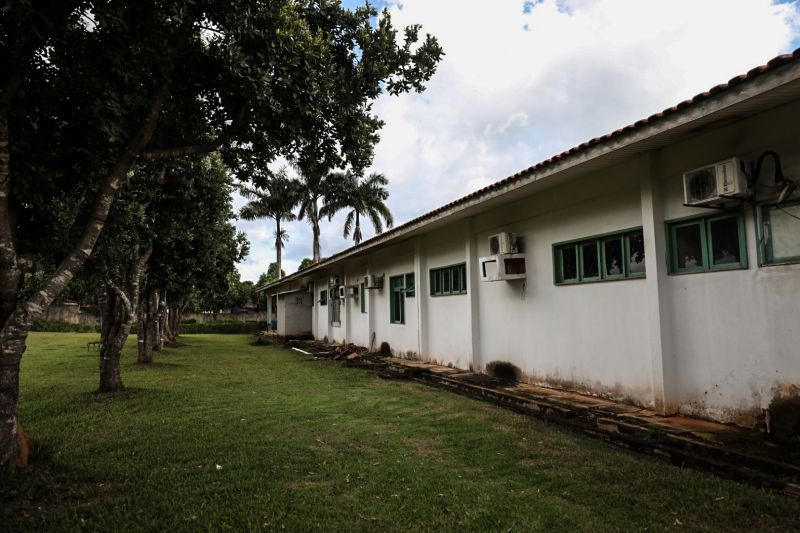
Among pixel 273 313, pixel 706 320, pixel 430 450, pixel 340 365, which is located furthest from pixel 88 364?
pixel 273 313

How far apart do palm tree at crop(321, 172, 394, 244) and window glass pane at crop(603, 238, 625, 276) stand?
2359cm

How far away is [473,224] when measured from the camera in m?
→ 10.1

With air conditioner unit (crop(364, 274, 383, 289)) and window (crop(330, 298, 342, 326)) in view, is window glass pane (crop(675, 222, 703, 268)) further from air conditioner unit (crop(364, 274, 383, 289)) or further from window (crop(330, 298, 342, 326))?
window (crop(330, 298, 342, 326))

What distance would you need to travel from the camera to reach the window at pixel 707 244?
5.04m

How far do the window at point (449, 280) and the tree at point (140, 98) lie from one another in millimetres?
4461

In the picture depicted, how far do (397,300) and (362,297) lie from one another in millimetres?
3150

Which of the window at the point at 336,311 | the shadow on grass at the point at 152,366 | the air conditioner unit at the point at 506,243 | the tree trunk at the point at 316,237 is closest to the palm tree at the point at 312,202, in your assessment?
the tree trunk at the point at 316,237

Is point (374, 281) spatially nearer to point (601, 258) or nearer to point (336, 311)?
point (336, 311)

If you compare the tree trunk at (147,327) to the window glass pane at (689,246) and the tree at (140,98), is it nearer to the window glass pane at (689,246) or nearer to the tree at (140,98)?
the tree at (140,98)

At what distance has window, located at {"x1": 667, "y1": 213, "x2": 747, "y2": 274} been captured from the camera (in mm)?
5035

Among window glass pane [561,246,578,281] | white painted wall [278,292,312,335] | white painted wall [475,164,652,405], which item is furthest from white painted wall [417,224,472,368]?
white painted wall [278,292,312,335]

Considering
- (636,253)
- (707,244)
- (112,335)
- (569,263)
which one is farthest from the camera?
(112,335)

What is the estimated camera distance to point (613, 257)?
6.68 metres

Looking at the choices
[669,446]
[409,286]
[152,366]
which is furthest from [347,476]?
[152,366]
